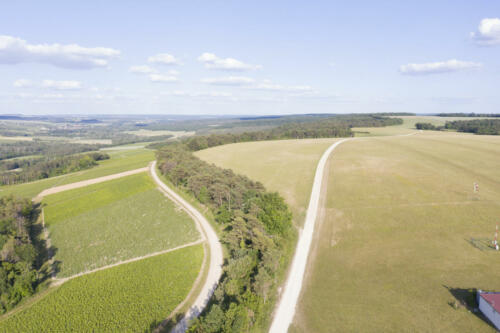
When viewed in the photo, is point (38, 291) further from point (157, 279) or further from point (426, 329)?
point (426, 329)

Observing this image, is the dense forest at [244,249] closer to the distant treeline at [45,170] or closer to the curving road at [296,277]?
the curving road at [296,277]

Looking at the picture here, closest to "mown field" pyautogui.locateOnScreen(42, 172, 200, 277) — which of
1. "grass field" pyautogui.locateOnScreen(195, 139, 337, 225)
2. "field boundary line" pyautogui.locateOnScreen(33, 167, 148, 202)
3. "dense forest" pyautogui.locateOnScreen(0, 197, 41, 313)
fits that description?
"dense forest" pyautogui.locateOnScreen(0, 197, 41, 313)

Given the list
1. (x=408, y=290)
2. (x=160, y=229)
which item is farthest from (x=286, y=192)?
(x=408, y=290)

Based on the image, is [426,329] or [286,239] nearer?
[426,329]

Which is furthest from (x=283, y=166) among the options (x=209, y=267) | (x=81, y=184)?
(x=81, y=184)

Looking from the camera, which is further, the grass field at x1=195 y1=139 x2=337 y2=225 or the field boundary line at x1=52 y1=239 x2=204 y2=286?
the grass field at x1=195 y1=139 x2=337 y2=225

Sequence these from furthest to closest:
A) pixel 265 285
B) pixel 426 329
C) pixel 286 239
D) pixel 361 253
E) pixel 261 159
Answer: pixel 261 159
pixel 286 239
pixel 361 253
pixel 265 285
pixel 426 329

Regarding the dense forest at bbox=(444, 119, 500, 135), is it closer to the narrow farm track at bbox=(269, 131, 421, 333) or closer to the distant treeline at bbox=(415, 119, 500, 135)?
the distant treeline at bbox=(415, 119, 500, 135)

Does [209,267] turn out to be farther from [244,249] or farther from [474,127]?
[474,127]
